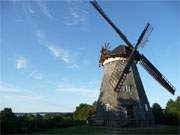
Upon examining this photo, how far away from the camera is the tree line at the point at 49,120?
23328 millimetres

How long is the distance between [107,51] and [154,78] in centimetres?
660

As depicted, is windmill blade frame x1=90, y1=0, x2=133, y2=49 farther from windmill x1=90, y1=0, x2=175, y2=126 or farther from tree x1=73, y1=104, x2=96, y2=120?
tree x1=73, y1=104, x2=96, y2=120

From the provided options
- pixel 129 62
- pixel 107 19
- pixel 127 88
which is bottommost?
pixel 127 88

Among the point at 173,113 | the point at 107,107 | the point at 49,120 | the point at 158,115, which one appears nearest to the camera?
the point at 49,120

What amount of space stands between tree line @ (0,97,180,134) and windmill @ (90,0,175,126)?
4285 mm

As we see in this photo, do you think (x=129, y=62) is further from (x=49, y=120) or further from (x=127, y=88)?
(x=49, y=120)

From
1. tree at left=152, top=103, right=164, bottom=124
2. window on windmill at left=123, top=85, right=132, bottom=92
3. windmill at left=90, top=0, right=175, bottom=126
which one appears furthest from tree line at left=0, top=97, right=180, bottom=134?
window on windmill at left=123, top=85, right=132, bottom=92

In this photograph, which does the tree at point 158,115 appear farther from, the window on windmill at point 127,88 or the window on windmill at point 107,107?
the window on windmill at point 107,107

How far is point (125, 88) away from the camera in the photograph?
34312 millimetres

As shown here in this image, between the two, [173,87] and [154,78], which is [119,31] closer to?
[154,78]

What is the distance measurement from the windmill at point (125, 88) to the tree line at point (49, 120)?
4285mm

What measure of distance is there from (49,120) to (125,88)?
931 cm

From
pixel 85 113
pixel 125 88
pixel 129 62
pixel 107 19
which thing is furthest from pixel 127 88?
pixel 85 113

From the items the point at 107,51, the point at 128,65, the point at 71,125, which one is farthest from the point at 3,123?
the point at 107,51
